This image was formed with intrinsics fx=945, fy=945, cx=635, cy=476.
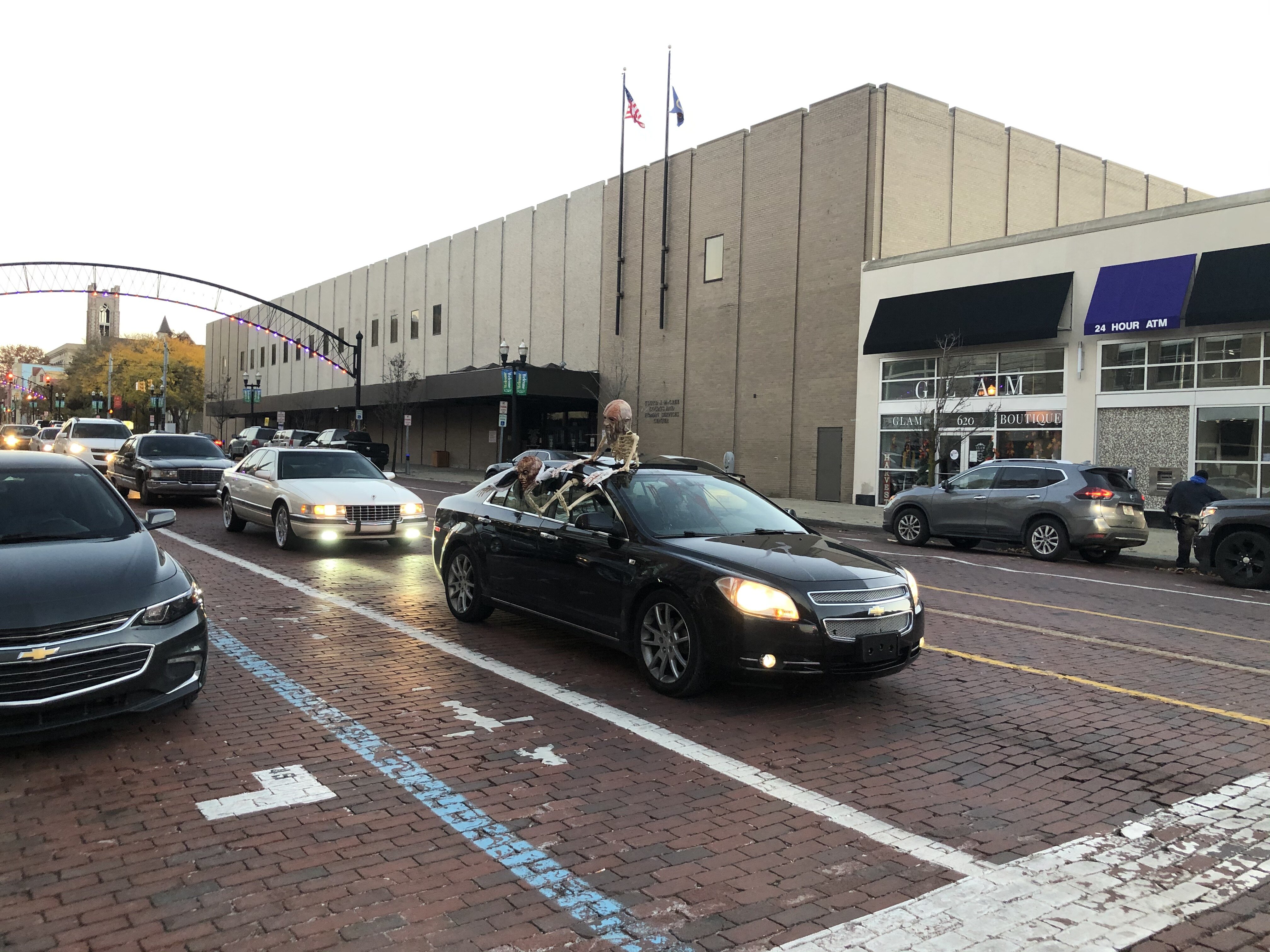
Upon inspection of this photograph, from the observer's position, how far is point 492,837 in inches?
161

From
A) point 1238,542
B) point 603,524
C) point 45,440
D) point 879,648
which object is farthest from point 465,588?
point 45,440

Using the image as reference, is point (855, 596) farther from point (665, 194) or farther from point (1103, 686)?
point (665, 194)

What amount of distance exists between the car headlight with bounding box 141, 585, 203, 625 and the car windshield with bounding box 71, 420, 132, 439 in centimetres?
2485

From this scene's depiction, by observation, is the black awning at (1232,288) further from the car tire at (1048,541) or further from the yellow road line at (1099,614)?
the yellow road line at (1099,614)

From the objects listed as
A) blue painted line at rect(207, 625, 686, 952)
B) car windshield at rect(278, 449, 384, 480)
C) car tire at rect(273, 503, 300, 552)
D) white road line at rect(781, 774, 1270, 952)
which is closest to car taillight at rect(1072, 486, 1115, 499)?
car windshield at rect(278, 449, 384, 480)

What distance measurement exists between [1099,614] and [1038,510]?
6.20 m

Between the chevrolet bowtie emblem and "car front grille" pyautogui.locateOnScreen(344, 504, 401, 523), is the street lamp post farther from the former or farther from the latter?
the chevrolet bowtie emblem

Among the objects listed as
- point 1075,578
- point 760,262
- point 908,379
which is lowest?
point 1075,578

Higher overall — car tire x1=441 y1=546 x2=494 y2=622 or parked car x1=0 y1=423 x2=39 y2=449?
parked car x1=0 y1=423 x2=39 y2=449

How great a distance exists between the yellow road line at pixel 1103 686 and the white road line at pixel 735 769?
330 cm

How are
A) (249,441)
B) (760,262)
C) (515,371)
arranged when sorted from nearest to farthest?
1. (760,262)
2. (515,371)
3. (249,441)

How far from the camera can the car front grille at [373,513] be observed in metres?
13.1

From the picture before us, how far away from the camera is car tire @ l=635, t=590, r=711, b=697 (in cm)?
602

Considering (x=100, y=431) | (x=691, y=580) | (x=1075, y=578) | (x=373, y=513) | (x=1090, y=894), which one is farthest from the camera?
(x=100, y=431)
